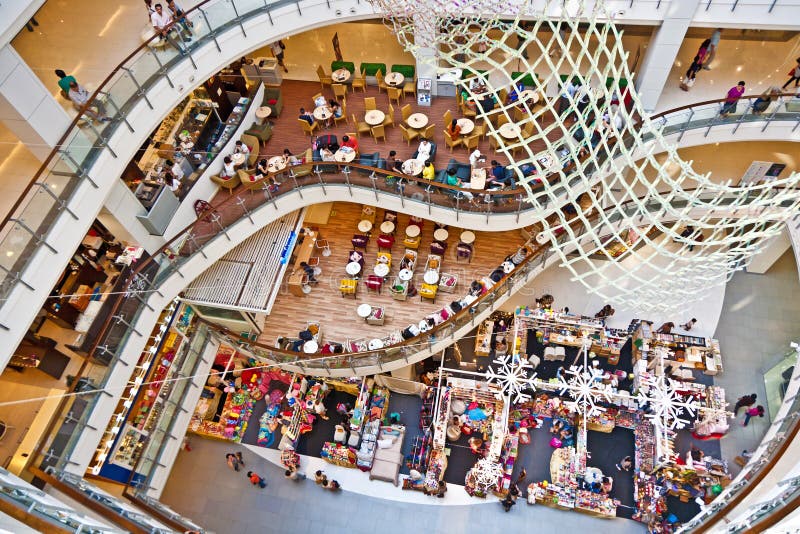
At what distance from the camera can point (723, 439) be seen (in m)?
15.3

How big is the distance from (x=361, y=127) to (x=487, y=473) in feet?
34.1

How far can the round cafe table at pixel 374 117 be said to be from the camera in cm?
1568

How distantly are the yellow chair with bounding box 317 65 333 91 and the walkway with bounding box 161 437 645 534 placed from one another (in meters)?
11.7

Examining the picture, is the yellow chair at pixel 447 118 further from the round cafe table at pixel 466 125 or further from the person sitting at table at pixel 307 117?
the person sitting at table at pixel 307 117

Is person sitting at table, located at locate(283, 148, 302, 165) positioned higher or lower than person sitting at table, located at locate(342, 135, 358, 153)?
lower

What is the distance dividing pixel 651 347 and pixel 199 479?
13.9 m

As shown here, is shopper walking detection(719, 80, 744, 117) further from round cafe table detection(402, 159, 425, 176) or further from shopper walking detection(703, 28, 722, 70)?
round cafe table detection(402, 159, 425, 176)

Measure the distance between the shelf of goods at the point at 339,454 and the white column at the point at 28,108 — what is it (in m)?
10.1

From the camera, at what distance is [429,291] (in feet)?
48.5

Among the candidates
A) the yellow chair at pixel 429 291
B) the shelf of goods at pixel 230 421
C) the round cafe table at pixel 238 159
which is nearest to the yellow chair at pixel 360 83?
the round cafe table at pixel 238 159

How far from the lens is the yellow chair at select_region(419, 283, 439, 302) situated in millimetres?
14789

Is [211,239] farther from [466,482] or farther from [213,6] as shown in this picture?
[466,482]

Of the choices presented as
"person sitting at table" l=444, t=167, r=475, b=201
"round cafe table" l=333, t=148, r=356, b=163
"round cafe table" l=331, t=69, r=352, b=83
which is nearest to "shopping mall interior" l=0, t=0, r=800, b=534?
"round cafe table" l=333, t=148, r=356, b=163

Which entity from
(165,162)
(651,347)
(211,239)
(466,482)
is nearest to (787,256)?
(651,347)
